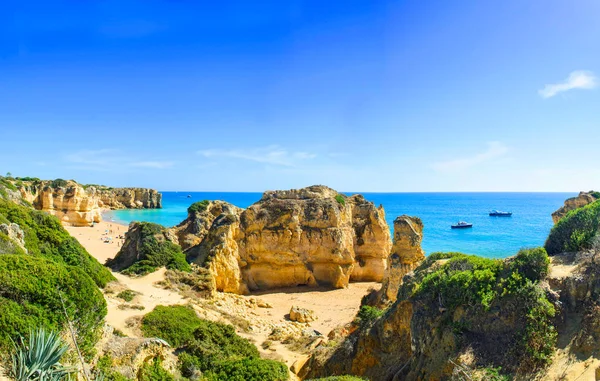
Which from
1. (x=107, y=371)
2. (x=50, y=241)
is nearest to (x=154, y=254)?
(x=50, y=241)

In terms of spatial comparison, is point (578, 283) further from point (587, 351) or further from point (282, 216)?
point (282, 216)

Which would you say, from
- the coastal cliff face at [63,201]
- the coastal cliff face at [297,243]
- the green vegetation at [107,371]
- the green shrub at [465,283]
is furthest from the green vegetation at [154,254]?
the coastal cliff face at [63,201]

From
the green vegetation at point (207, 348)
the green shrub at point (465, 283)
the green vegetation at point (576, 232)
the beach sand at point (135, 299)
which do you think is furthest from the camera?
the beach sand at point (135, 299)

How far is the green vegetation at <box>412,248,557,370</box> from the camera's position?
6.70 metres

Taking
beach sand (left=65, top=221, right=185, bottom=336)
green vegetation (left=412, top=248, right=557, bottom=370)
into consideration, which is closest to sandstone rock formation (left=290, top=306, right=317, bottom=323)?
beach sand (left=65, top=221, right=185, bottom=336)

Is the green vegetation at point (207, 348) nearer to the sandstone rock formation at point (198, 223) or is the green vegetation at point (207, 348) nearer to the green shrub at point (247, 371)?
the green shrub at point (247, 371)

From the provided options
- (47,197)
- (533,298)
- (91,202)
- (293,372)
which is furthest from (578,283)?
(91,202)

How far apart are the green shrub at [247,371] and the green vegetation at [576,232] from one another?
8.02m

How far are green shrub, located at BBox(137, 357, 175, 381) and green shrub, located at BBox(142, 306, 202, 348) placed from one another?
2838mm

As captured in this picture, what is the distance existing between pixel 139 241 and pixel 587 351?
2317cm

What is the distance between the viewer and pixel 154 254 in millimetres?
22219

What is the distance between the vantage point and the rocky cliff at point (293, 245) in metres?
24.5

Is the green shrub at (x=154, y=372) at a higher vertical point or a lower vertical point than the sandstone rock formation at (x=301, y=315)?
higher

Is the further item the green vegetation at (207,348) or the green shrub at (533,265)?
Answer: the green vegetation at (207,348)
